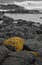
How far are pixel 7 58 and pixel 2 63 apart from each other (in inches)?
11.5

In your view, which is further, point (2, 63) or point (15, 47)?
point (15, 47)

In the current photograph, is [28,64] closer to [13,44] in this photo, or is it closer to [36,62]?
[36,62]

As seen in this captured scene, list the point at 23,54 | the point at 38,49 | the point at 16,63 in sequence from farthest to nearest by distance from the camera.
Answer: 1. the point at 38,49
2. the point at 23,54
3. the point at 16,63

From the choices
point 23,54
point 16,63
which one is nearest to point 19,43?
point 23,54

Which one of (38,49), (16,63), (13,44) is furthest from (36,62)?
(13,44)

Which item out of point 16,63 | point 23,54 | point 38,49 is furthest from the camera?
point 38,49

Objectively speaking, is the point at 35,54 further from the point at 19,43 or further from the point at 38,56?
the point at 19,43

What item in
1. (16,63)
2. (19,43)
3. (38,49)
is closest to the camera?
(16,63)

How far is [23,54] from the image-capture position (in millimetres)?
7266

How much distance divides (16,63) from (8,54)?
68 centimetres

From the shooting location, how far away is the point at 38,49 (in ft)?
26.5

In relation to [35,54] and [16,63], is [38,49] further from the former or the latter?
[16,63]

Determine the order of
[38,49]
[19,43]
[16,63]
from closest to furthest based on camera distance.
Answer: [16,63] → [38,49] → [19,43]

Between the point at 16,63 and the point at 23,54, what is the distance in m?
0.59
